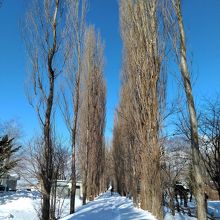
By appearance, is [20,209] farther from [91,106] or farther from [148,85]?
[148,85]

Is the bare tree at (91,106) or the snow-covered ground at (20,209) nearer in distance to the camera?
the snow-covered ground at (20,209)

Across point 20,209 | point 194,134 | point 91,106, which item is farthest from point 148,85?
point 20,209

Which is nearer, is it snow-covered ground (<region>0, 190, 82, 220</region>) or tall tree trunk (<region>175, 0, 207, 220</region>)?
tall tree trunk (<region>175, 0, 207, 220</region>)

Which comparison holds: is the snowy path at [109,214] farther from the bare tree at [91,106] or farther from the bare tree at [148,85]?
the bare tree at [91,106]

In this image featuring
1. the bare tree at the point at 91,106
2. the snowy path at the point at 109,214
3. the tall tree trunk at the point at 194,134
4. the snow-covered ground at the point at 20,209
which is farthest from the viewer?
the bare tree at the point at 91,106

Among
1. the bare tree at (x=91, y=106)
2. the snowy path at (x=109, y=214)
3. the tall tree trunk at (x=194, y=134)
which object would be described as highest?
the bare tree at (x=91, y=106)

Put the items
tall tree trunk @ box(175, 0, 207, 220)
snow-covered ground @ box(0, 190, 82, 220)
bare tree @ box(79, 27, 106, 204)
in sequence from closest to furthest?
tall tree trunk @ box(175, 0, 207, 220), snow-covered ground @ box(0, 190, 82, 220), bare tree @ box(79, 27, 106, 204)

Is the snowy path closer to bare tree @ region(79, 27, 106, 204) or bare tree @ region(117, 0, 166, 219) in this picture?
bare tree @ region(117, 0, 166, 219)

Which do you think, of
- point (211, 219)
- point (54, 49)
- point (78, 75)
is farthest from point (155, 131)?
point (78, 75)

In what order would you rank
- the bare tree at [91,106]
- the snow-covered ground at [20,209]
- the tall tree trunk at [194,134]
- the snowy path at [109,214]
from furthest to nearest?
the bare tree at [91,106] < the snow-covered ground at [20,209] < the snowy path at [109,214] < the tall tree trunk at [194,134]

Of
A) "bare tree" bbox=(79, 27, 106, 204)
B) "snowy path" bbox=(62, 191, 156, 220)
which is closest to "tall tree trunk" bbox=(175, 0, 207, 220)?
"snowy path" bbox=(62, 191, 156, 220)

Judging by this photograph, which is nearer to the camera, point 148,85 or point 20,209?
point 148,85

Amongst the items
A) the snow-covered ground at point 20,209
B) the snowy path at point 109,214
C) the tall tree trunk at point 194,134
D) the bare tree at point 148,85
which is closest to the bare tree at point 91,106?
the snow-covered ground at point 20,209

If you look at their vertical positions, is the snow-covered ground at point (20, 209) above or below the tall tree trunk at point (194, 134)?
below
